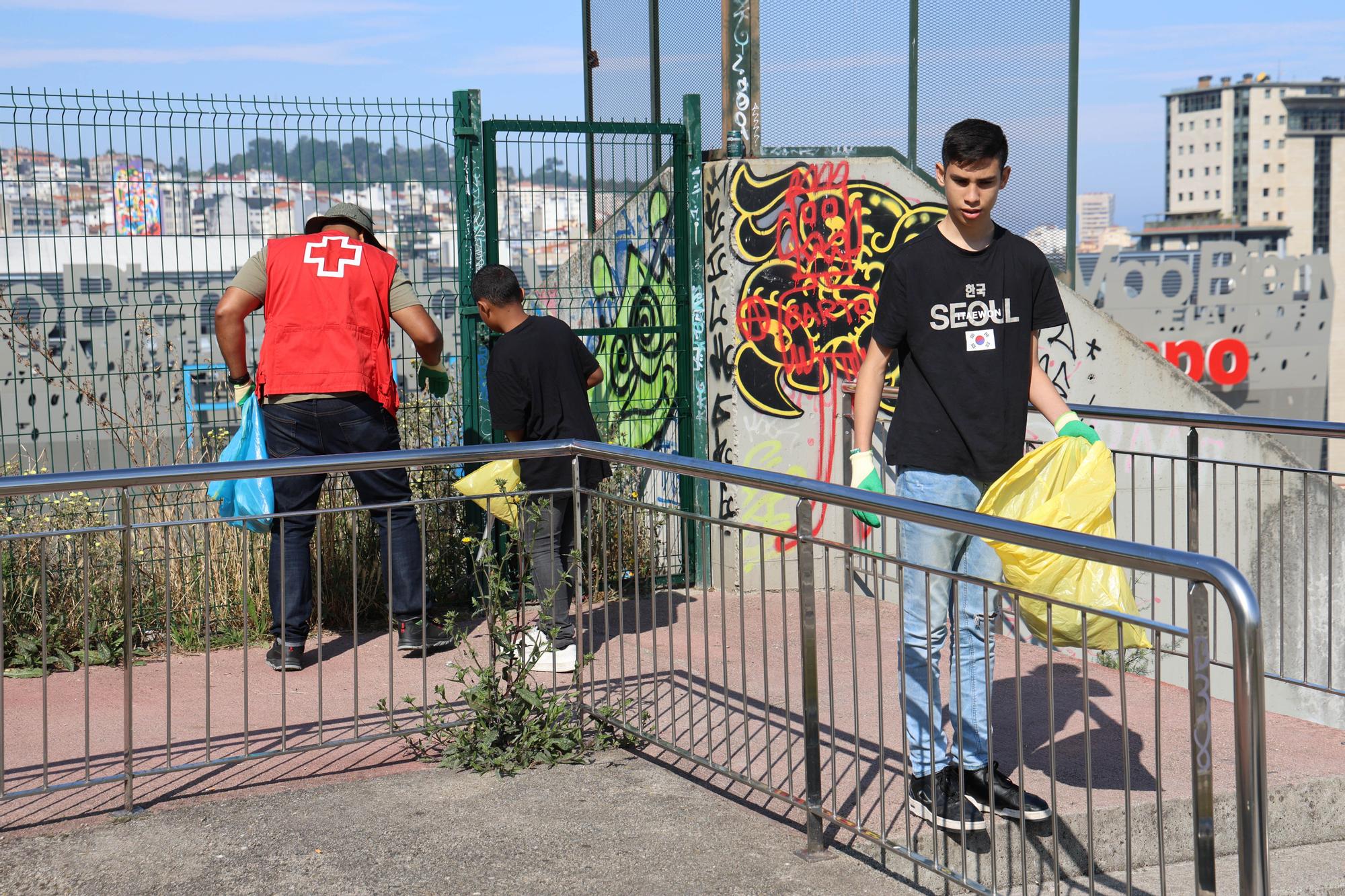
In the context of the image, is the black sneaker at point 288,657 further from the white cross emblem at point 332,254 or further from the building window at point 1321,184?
the building window at point 1321,184

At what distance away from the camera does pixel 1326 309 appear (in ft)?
130

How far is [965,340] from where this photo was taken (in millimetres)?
4004

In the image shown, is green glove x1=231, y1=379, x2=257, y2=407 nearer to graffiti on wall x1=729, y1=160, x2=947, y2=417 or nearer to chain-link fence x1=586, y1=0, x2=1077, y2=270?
graffiti on wall x1=729, y1=160, x2=947, y2=417

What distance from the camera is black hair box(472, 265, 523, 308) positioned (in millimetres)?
6215

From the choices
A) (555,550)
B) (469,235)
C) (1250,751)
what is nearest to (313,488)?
(555,550)

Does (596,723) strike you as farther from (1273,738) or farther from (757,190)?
(757,190)

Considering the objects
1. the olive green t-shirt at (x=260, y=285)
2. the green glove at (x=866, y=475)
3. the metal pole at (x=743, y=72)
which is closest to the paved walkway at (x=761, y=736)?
the green glove at (x=866, y=475)

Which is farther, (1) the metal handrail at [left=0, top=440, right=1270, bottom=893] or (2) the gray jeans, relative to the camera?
(2) the gray jeans

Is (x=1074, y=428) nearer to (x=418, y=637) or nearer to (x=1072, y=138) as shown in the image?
(x=418, y=637)

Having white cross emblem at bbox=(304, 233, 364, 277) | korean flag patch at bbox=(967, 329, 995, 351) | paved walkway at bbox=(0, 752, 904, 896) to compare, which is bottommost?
paved walkway at bbox=(0, 752, 904, 896)

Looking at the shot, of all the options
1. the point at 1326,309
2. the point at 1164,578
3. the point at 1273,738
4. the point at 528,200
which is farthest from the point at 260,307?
the point at 1326,309

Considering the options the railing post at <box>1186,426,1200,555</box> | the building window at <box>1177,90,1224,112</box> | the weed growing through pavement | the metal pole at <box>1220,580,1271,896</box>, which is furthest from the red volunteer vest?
the building window at <box>1177,90,1224,112</box>

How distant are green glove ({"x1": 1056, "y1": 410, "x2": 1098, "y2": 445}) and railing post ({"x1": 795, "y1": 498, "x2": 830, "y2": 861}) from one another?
82 cm

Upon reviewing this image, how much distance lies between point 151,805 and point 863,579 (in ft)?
13.2
